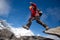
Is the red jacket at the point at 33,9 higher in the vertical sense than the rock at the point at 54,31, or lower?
higher

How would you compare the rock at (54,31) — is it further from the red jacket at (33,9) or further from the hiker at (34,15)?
the red jacket at (33,9)

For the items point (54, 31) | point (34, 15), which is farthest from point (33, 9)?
point (54, 31)

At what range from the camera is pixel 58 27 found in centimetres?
835

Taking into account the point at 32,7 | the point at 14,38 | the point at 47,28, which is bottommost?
the point at 14,38

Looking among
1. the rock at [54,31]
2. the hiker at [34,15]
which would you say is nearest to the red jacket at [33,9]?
the hiker at [34,15]

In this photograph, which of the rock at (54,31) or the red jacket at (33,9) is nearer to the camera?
the rock at (54,31)

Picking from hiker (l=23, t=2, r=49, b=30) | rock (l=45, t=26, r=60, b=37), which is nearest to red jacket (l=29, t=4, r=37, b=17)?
hiker (l=23, t=2, r=49, b=30)

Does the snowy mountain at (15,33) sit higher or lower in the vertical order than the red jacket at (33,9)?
lower

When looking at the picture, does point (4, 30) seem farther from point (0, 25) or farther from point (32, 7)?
point (32, 7)

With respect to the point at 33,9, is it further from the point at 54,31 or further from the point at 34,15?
the point at 54,31

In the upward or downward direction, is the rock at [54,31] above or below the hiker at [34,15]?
below

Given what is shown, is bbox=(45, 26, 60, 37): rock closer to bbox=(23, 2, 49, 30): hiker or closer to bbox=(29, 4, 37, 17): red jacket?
bbox=(23, 2, 49, 30): hiker

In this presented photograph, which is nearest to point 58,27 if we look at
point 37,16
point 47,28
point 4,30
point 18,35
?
point 47,28

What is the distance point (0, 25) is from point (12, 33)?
0.61 metres
